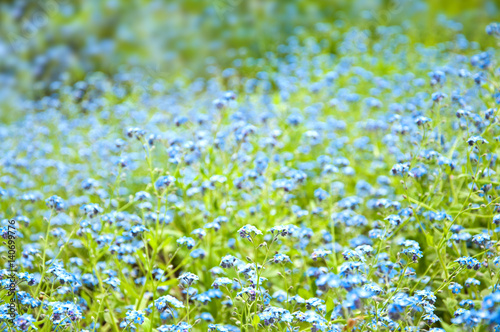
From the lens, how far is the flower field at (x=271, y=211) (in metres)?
2.39

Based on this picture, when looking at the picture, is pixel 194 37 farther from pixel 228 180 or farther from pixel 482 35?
pixel 228 180

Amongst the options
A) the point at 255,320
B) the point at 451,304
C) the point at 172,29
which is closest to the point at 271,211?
the point at 255,320

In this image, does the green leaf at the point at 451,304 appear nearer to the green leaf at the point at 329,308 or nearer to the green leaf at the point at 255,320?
the green leaf at the point at 329,308

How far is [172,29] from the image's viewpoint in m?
8.85

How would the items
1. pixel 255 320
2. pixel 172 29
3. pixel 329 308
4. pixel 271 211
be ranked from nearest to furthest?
1. pixel 255 320
2. pixel 329 308
3. pixel 271 211
4. pixel 172 29

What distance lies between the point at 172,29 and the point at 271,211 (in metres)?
6.43

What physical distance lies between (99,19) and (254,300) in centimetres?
769

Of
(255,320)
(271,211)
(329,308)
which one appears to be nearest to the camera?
(255,320)

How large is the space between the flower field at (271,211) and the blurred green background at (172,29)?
149cm

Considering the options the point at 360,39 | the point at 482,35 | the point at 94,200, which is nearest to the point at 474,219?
the point at 94,200

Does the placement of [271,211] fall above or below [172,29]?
below

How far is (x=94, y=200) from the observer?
4.23m

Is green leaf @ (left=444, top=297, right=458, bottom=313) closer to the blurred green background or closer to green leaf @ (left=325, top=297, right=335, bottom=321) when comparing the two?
green leaf @ (left=325, top=297, right=335, bottom=321)

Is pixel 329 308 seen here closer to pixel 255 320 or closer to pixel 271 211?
pixel 255 320
